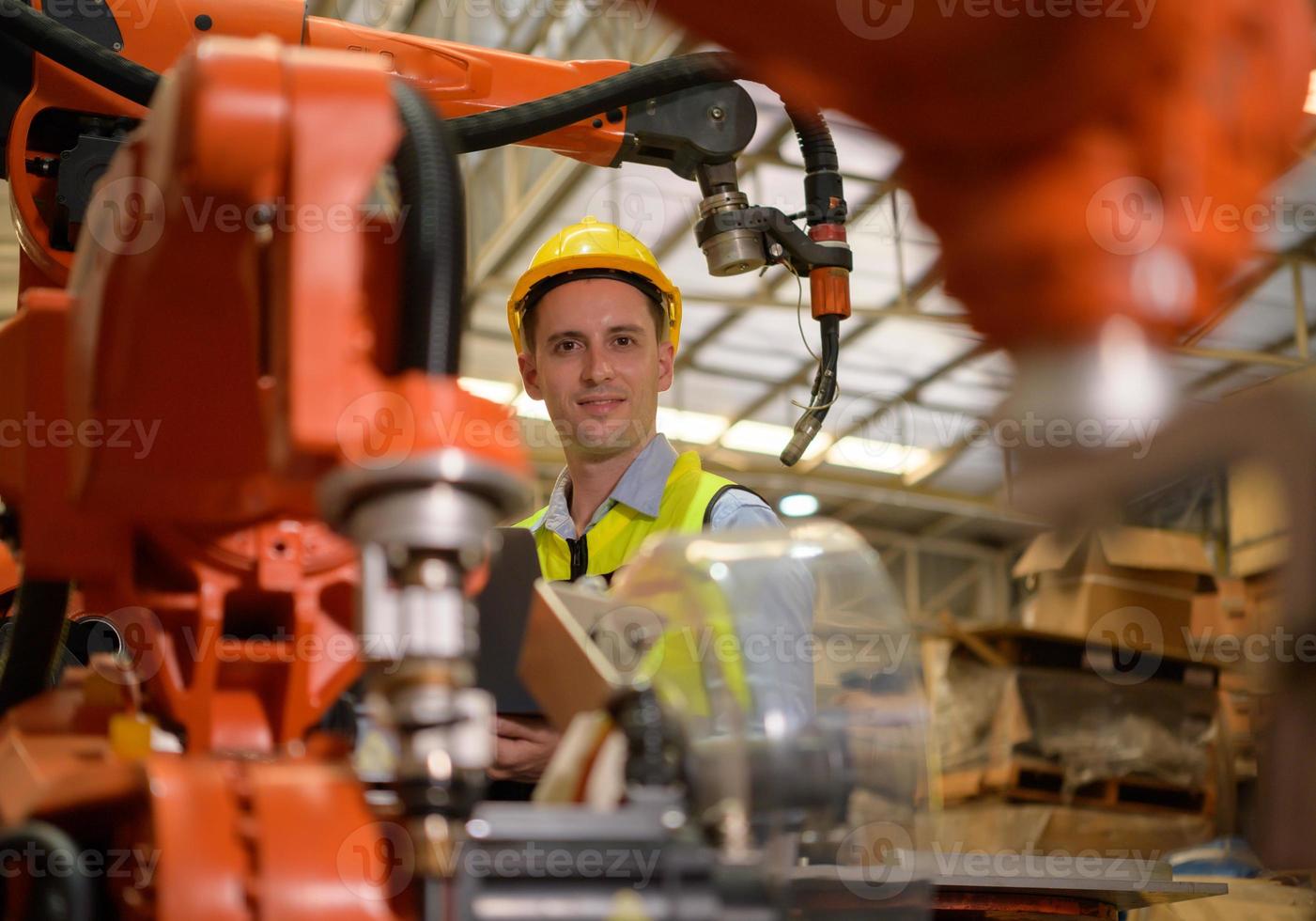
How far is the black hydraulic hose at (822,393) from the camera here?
279 cm

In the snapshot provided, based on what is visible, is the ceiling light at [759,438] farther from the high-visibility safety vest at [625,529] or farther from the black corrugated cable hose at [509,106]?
the black corrugated cable hose at [509,106]

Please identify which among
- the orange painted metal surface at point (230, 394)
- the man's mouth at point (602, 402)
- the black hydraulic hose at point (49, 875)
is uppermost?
the man's mouth at point (602, 402)

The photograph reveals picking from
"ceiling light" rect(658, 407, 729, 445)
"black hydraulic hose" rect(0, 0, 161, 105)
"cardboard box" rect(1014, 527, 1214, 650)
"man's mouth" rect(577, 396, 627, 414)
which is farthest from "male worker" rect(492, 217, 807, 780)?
"ceiling light" rect(658, 407, 729, 445)

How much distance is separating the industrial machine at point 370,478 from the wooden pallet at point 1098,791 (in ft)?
17.8

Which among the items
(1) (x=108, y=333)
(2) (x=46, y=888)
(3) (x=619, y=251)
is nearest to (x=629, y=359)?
(3) (x=619, y=251)

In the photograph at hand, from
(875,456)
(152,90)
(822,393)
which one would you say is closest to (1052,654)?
(822,393)

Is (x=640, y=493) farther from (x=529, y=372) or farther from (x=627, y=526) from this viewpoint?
(x=529, y=372)

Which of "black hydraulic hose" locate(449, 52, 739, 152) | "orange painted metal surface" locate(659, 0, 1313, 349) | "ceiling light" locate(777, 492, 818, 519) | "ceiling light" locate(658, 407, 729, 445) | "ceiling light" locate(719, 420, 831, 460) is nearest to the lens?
"orange painted metal surface" locate(659, 0, 1313, 349)

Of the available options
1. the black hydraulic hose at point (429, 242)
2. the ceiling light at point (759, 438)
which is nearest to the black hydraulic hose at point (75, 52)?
the black hydraulic hose at point (429, 242)

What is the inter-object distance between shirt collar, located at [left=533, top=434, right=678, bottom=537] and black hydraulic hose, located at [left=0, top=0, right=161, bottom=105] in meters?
1.59

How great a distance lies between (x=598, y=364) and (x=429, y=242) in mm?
2315

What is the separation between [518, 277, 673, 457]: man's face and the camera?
3.66 m

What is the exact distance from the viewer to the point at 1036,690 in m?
6.91

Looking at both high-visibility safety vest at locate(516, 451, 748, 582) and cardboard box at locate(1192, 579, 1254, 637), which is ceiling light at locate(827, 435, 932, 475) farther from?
high-visibility safety vest at locate(516, 451, 748, 582)
